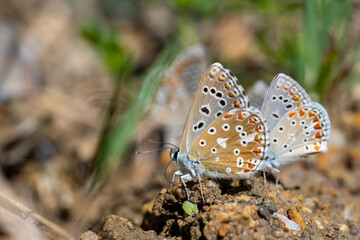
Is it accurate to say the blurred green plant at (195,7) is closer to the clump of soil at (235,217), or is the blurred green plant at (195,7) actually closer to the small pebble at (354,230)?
the clump of soil at (235,217)

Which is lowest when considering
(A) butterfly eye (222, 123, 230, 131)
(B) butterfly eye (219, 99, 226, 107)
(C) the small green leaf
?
(C) the small green leaf

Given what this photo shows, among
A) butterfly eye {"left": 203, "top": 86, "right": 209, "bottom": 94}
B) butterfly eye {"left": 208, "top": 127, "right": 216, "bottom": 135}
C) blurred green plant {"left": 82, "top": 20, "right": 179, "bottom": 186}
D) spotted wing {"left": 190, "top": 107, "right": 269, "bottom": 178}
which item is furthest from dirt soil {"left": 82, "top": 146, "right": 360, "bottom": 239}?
blurred green plant {"left": 82, "top": 20, "right": 179, "bottom": 186}

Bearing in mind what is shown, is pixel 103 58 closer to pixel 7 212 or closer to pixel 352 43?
pixel 352 43

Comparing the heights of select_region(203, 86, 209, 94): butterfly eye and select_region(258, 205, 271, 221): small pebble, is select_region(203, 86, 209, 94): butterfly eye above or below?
above

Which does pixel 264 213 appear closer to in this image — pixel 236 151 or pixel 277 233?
pixel 277 233

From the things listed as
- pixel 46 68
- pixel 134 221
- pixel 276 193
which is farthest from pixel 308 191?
pixel 46 68

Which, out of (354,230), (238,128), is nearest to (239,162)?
(238,128)

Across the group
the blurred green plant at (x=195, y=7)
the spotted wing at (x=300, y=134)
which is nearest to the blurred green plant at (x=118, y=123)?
the spotted wing at (x=300, y=134)

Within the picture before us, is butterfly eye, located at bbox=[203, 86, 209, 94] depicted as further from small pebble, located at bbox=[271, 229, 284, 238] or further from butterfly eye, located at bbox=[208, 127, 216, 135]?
small pebble, located at bbox=[271, 229, 284, 238]
